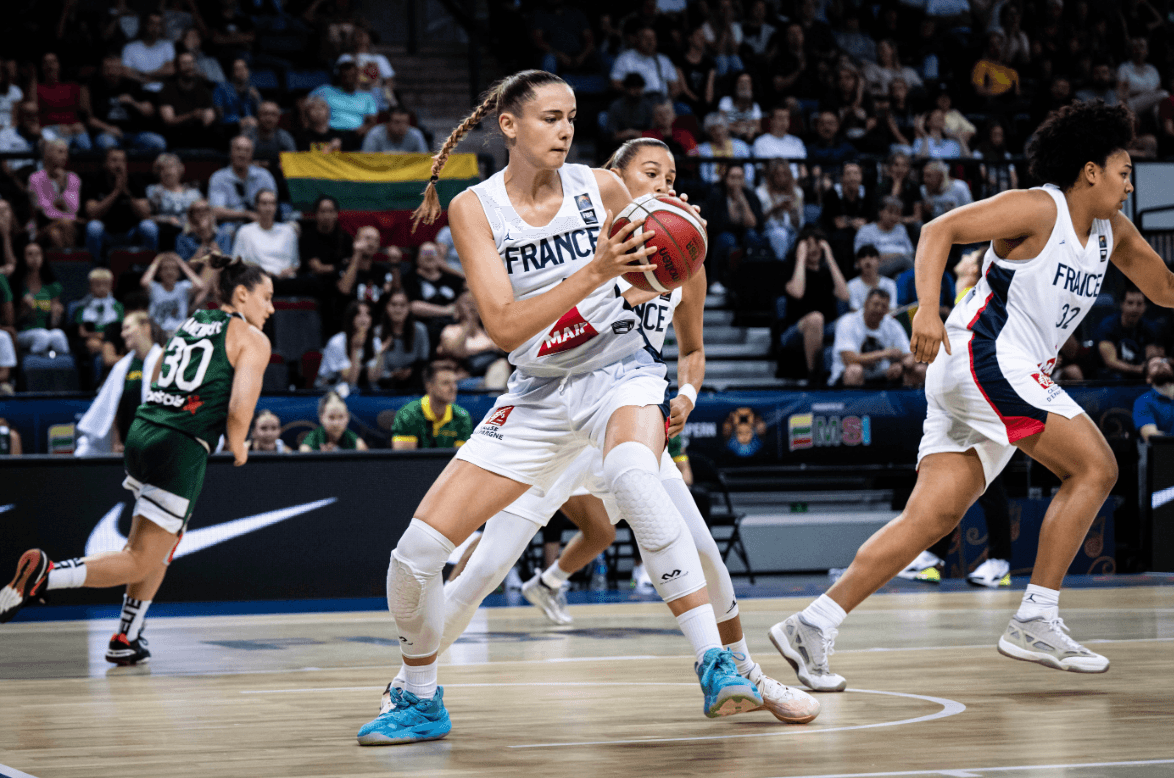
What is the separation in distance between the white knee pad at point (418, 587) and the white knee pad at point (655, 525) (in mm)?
536

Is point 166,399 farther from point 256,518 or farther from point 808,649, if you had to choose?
point 808,649

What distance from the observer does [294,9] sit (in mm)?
16594

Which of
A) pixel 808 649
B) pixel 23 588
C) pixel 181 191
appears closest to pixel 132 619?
pixel 23 588

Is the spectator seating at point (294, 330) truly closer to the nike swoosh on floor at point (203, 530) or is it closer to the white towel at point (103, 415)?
the white towel at point (103, 415)

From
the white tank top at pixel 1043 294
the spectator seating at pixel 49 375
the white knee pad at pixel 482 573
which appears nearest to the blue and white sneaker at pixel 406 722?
the white knee pad at pixel 482 573

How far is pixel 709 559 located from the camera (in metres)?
4.40

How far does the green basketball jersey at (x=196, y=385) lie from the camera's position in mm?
6684

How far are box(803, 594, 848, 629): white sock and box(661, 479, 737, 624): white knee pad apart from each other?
0.41 meters

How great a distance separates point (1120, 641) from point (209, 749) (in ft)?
14.2

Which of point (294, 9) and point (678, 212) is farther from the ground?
point (294, 9)

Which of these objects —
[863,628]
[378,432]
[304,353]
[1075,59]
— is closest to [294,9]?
[304,353]

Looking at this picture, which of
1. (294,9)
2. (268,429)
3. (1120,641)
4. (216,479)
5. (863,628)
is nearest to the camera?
(1120,641)

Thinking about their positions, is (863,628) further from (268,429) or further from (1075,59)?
(1075,59)

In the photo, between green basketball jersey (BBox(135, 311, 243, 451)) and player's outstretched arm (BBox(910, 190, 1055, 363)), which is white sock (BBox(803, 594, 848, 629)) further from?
green basketball jersey (BBox(135, 311, 243, 451))
